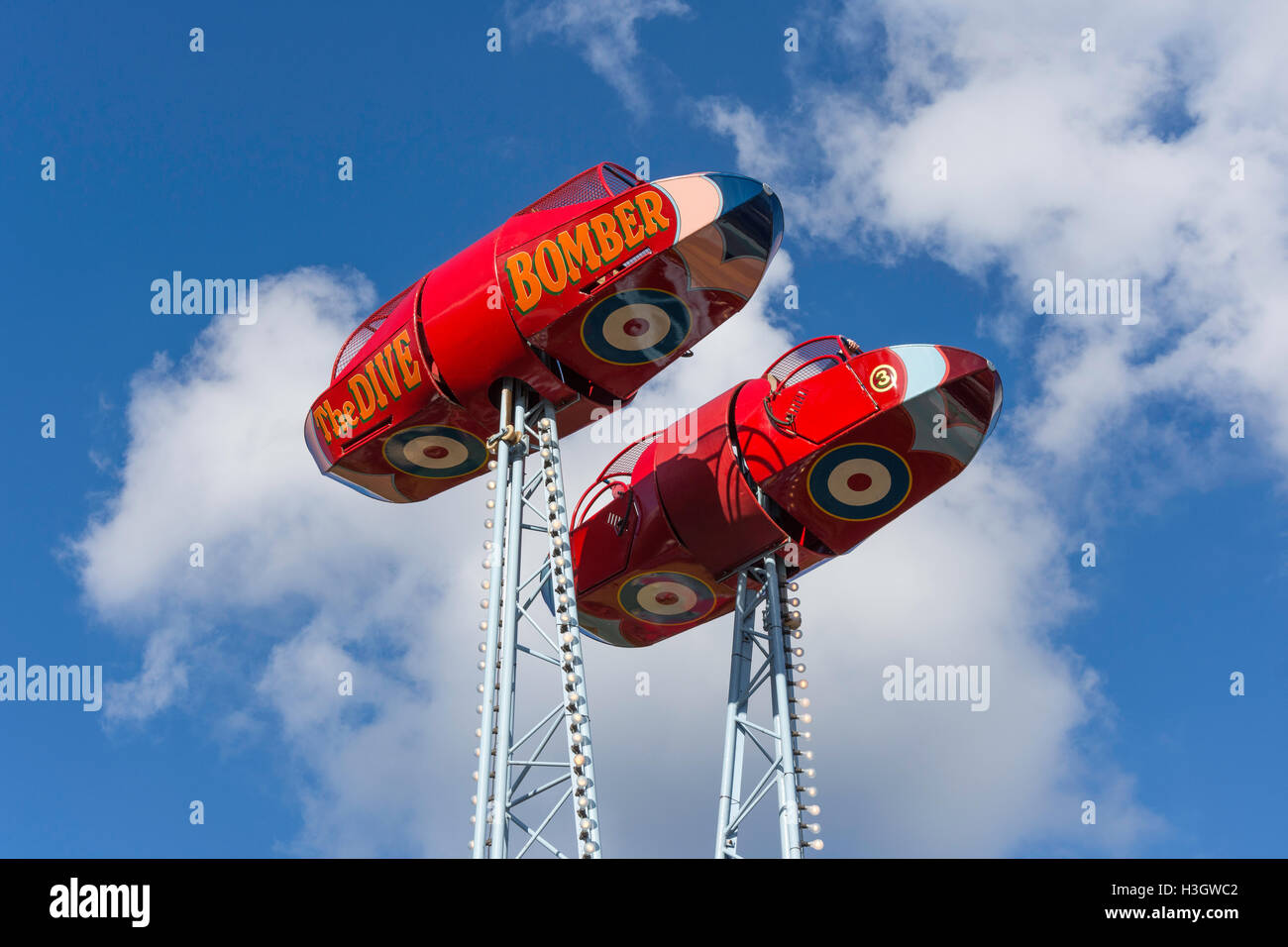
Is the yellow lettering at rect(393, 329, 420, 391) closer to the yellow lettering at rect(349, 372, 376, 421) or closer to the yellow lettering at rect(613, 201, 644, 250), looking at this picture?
the yellow lettering at rect(349, 372, 376, 421)

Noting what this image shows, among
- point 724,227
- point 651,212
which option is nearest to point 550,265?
point 651,212

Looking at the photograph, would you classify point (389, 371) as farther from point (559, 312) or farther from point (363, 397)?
point (559, 312)

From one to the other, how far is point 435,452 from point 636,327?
490 cm

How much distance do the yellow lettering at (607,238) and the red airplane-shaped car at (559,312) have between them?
2cm

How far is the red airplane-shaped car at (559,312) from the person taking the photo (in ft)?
81.8

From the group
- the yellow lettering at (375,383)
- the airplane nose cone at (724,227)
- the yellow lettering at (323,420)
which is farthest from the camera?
the yellow lettering at (323,420)

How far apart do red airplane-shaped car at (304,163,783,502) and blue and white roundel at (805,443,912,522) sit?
3.11 metres

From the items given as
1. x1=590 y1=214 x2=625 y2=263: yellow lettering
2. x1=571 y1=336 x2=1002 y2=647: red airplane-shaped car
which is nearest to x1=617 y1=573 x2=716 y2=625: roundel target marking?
x1=571 y1=336 x2=1002 y2=647: red airplane-shaped car

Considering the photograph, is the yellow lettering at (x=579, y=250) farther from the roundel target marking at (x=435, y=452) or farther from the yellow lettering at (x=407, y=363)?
the roundel target marking at (x=435, y=452)

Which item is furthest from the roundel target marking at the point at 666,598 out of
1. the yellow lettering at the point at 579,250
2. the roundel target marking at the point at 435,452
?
the yellow lettering at the point at 579,250
